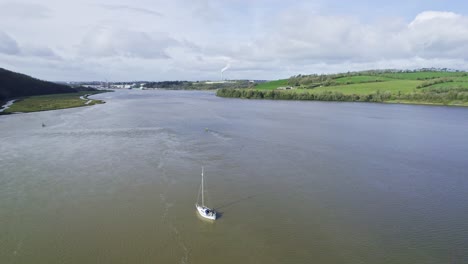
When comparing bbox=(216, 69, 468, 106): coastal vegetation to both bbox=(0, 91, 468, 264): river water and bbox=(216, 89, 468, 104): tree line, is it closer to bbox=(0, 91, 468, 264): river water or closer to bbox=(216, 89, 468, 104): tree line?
bbox=(216, 89, 468, 104): tree line

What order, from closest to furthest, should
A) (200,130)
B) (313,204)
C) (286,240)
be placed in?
(286,240) < (313,204) < (200,130)

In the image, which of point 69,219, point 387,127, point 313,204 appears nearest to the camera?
point 69,219

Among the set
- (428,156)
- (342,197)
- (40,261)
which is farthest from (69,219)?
(428,156)

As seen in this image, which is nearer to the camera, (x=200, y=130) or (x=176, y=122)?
(x=200, y=130)

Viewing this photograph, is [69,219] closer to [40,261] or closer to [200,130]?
[40,261]

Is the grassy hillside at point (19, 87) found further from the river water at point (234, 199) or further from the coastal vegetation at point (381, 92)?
the river water at point (234, 199)

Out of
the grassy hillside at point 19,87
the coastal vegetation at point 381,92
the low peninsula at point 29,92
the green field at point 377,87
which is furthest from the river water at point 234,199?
the grassy hillside at point 19,87
